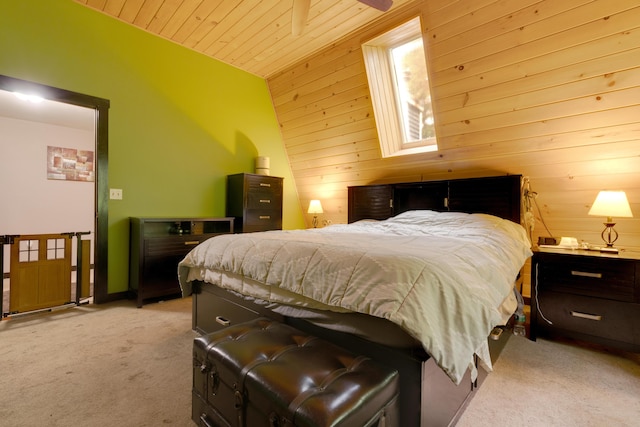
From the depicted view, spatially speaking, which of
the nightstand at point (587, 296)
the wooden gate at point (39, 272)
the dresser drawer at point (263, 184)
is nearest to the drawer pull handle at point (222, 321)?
the wooden gate at point (39, 272)

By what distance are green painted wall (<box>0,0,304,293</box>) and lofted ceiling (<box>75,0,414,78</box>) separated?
22cm

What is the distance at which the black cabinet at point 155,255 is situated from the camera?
9.34 feet

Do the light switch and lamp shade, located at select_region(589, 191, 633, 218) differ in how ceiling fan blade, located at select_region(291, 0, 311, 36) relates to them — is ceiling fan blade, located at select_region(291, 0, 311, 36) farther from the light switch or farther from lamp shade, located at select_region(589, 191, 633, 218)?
lamp shade, located at select_region(589, 191, 633, 218)

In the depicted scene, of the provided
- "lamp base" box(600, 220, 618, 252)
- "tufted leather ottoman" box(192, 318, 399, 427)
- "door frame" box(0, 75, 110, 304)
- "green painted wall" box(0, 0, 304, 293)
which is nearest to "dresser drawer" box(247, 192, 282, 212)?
"green painted wall" box(0, 0, 304, 293)

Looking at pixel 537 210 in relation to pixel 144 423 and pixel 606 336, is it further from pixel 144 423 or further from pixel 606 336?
pixel 144 423

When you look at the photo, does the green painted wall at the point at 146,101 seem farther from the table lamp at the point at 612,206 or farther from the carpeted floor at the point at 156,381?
the table lamp at the point at 612,206

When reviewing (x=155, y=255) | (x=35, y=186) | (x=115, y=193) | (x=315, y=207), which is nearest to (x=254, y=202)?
(x=315, y=207)

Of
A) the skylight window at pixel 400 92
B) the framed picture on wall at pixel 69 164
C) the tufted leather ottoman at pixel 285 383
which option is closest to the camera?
the tufted leather ottoman at pixel 285 383

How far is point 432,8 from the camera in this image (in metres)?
2.48

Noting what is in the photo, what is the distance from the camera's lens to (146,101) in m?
3.22

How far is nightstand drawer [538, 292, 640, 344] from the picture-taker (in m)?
1.89

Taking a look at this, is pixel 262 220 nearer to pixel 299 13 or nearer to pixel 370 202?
pixel 370 202

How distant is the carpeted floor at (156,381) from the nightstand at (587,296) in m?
0.13

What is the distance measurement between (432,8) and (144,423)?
332 cm
